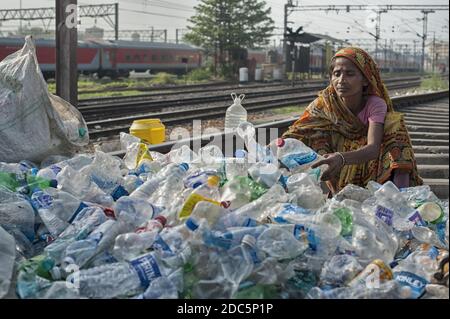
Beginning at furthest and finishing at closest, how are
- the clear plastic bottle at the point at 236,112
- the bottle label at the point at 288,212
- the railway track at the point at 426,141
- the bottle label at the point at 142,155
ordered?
1. the railway track at the point at 426,141
2. the clear plastic bottle at the point at 236,112
3. the bottle label at the point at 142,155
4. the bottle label at the point at 288,212

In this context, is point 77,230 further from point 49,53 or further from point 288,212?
point 49,53

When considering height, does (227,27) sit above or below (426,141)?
above

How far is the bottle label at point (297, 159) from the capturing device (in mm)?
3137

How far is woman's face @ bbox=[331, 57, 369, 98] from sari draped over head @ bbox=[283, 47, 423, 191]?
0.03 m

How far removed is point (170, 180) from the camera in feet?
8.87

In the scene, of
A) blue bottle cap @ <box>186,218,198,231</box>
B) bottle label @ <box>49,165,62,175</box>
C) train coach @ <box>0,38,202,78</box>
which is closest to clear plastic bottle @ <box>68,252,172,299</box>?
blue bottle cap @ <box>186,218,198,231</box>

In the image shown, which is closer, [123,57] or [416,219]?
[416,219]

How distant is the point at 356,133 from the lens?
370cm

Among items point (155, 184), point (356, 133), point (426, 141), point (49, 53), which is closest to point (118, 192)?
point (155, 184)

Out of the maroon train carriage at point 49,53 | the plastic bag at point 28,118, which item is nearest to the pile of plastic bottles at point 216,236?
the plastic bag at point 28,118

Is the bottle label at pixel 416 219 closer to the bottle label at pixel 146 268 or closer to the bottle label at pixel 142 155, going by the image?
the bottle label at pixel 146 268

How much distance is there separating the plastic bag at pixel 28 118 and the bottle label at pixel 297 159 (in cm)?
159

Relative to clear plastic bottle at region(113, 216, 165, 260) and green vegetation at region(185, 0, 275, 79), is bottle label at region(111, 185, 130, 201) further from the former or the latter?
green vegetation at region(185, 0, 275, 79)

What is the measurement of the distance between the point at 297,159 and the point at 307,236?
3.19 ft
